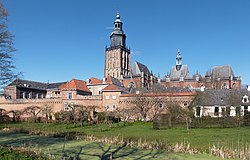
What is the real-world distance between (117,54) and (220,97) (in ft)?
147

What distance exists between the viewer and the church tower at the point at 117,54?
79.2 meters

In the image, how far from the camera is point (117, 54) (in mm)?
80312

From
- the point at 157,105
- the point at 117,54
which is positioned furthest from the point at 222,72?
the point at 157,105

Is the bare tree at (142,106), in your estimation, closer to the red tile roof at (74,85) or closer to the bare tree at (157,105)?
the bare tree at (157,105)

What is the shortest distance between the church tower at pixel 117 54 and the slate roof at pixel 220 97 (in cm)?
4024

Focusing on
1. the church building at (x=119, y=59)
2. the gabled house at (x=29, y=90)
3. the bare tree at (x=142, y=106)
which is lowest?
the bare tree at (x=142, y=106)

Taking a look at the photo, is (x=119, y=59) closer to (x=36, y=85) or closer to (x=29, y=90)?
(x=36, y=85)

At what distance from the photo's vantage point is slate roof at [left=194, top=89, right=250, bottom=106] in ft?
127

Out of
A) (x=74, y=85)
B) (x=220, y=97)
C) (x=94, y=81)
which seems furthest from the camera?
(x=94, y=81)

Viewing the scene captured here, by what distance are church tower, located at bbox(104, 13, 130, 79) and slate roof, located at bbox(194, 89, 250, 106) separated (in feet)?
132

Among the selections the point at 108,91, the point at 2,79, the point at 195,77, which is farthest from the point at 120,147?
the point at 195,77

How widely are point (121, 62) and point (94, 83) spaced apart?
18.9 metres

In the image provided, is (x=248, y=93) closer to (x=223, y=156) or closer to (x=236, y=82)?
(x=236, y=82)

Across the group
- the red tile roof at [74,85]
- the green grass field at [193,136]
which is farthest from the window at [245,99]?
the red tile roof at [74,85]
